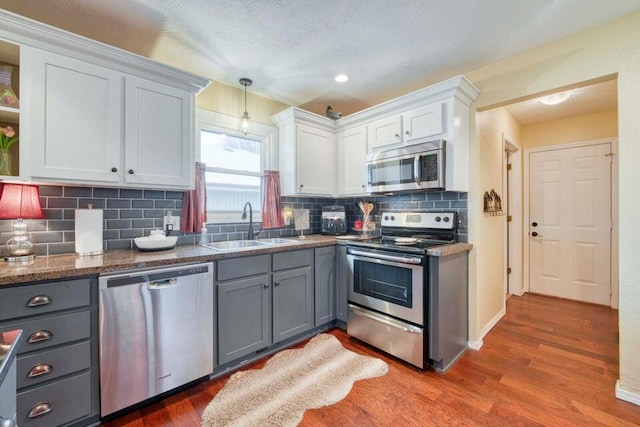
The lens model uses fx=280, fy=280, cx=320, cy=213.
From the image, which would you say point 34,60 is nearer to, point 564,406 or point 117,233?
point 117,233

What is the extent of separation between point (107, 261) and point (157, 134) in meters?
0.95

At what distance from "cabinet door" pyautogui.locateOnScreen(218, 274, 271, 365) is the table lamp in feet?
3.89

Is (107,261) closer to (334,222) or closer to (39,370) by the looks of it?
(39,370)

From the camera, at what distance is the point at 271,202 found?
3.04 m

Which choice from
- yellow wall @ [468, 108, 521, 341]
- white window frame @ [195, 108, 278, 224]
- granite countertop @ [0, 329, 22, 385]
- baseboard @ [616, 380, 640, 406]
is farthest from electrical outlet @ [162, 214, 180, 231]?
baseboard @ [616, 380, 640, 406]

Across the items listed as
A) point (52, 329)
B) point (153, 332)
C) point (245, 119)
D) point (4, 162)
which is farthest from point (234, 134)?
point (52, 329)

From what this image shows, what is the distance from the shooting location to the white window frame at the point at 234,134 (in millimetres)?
2637

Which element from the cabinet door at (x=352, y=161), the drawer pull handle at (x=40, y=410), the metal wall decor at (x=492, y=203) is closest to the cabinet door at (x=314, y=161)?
the cabinet door at (x=352, y=161)

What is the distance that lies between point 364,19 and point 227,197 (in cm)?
195

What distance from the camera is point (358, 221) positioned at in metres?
3.38

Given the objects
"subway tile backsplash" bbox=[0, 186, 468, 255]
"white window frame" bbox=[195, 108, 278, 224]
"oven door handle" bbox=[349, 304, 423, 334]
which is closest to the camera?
"subway tile backsplash" bbox=[0, 186, 468, 255]

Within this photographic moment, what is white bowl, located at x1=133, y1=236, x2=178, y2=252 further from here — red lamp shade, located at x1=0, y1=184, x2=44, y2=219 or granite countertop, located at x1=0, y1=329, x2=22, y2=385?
granite countertop, located at x1=0, y1=329, x2=22, y2=385

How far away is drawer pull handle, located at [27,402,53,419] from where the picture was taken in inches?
54.4

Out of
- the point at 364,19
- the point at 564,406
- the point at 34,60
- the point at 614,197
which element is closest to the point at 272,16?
the point at 364,19
